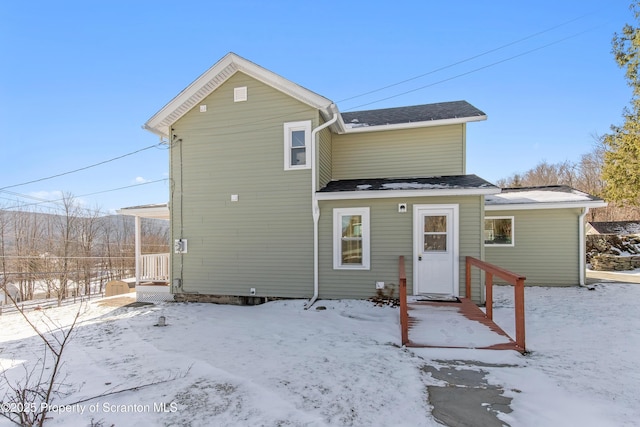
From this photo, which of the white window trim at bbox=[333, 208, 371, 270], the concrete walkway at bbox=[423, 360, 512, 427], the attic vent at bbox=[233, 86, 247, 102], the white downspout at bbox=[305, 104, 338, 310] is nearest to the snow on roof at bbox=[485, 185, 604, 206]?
the white window trim at bbox=[333, 208, 371, 270]

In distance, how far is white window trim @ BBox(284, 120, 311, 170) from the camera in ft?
25.0

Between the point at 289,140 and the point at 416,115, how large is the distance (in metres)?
3.78

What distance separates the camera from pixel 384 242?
7430 mm

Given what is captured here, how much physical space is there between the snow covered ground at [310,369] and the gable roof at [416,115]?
4868mm

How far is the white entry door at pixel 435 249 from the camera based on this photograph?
7.16 meters

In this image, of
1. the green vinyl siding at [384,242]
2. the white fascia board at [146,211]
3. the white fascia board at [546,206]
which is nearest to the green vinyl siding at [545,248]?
the white fascia board at [546,206]

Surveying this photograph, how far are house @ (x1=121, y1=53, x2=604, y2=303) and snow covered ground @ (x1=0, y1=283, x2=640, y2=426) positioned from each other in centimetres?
141

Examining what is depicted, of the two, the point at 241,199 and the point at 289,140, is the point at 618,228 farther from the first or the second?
the point at 241,199

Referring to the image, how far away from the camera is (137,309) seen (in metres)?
7.73

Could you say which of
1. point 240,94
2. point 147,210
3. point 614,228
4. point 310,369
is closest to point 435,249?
point 310,369

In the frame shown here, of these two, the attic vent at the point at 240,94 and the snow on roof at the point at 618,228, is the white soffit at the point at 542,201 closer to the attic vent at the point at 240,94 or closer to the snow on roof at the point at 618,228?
the attic vent at the point at 240,94

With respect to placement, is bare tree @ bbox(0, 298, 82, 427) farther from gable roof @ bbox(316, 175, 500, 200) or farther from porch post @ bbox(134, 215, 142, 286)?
gable roof @ bbox(316, 175, 500, 200)

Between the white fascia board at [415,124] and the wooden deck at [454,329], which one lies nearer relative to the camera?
the wooden deck at [454,329]

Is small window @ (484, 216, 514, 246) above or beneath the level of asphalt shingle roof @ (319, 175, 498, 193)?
beneath
